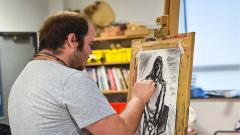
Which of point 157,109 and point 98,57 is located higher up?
point 98,57

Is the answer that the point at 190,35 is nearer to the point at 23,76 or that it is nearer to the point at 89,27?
the point at 89,27

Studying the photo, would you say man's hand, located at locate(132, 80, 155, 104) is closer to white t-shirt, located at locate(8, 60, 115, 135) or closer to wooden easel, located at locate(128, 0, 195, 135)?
wooden easel, located at locate(128, 0, 195, 135)

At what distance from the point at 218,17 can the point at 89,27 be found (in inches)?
74.2

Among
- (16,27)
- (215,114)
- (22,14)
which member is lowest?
(215,114)

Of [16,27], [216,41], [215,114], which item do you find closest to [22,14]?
[16,27]

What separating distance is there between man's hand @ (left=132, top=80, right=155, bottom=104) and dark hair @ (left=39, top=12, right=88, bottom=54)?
0.30 metres

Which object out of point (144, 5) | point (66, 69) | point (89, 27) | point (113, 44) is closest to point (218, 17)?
point (144, 5)

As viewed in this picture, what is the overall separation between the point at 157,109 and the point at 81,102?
0.46 meters

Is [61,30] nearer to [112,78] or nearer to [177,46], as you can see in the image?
[177,46]

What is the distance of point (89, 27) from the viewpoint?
120cm

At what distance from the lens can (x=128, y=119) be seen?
1.11m

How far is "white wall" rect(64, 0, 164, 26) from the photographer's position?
3.09 meters

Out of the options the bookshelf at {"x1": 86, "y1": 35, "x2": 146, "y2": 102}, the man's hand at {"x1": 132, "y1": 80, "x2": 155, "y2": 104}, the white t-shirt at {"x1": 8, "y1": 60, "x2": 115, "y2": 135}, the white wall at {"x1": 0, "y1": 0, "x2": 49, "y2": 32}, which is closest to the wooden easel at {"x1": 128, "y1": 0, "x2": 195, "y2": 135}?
the man's hand at {"x1": 132, "y1": 80, "x2": 155, "y2": 104}

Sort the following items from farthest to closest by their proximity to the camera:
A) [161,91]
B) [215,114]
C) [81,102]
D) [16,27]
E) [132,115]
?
1. [16,27]
2. [215,114]
3. [161,91]
4. [132,115]
5. [81,102]
